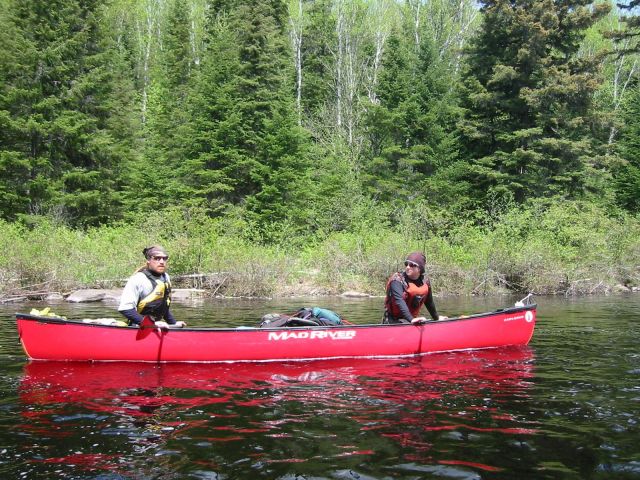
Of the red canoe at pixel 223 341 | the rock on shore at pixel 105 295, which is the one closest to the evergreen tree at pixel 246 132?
the rock on shore at pixel 105 295

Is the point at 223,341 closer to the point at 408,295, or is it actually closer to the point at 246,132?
the point at 408,295

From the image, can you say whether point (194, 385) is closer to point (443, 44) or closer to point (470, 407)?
point (470, 407)

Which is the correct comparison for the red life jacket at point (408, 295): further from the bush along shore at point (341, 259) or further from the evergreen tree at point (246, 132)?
the evergreen tree at point (246, 132)

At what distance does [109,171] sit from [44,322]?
22190 millimetres

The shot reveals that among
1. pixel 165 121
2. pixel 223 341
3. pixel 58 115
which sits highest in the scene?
pixel 165 121

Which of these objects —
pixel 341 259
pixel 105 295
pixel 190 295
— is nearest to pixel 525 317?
pixel 341 259

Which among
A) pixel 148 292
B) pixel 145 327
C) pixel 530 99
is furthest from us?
pixel 530 99

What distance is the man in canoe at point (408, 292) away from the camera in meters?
8.51

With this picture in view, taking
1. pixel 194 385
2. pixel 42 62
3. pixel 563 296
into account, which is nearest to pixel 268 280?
pixel 563 296

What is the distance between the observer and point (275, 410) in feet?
19.1

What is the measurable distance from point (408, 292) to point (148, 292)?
394 centimetres

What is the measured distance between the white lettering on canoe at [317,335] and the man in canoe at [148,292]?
4.60ft

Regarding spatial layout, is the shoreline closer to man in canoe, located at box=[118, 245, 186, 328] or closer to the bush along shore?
the bush along shore

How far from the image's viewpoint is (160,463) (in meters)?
4.34
